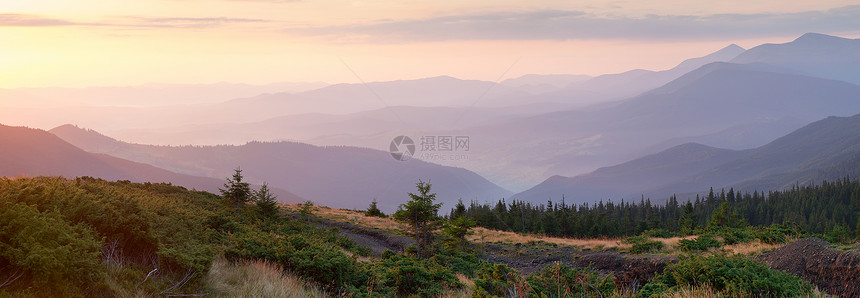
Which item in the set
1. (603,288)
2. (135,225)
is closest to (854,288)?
(603,288)

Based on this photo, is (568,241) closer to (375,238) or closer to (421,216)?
(375,238)

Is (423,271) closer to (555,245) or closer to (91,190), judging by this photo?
(91,190)

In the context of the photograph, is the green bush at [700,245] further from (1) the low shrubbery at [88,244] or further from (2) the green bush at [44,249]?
(2) the green bush at [44,249]

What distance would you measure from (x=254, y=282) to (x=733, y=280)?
7564mm

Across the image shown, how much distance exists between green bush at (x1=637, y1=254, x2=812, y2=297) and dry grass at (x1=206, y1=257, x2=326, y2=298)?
5476 millimetres

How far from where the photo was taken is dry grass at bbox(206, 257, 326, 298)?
7742 millimetres

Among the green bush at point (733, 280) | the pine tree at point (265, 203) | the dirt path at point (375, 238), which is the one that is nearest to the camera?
the green bush at point (733, 280)

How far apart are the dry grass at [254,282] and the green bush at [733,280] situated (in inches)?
216

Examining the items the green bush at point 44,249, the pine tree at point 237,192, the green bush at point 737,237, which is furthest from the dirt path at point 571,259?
the pine tree at point 237,192

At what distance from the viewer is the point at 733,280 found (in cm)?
771

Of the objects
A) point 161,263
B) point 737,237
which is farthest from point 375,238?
point 161,263

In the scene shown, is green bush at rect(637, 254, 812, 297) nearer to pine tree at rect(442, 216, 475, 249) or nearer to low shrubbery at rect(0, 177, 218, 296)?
low shrubbery at rect(0, 177, 218, 296)

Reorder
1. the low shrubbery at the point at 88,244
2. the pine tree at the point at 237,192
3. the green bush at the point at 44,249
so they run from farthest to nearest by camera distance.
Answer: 1. the pine tree at the point at 237,192
2. the low shrubbery at the point at 88,244
3. the green bush at the point at 44,249

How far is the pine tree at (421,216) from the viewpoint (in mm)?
19312
